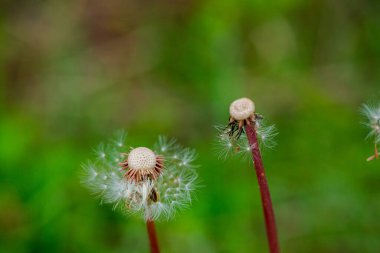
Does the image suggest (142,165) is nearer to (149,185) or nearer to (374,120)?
(149,185)

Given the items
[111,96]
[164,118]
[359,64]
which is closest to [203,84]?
[164,118]

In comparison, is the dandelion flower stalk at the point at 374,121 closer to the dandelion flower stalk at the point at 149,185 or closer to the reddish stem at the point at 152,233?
the dandelion flower stalk at the point at 149,185

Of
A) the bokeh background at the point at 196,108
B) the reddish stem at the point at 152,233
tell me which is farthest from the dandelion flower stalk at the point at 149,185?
the bokeh background at the point at 196,108

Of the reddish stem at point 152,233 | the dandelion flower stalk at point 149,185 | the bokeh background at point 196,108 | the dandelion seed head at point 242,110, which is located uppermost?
the bokeh background at point 196,108

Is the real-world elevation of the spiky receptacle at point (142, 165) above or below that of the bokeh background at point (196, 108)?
below

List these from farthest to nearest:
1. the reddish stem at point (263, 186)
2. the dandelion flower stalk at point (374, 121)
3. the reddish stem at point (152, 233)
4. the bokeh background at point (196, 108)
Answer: the bokeh background at point (196, 108) < the dandelion flower stalk at point (374, 121) < the reddish stem at point (152, 233) < the reddish stem at point (263, 186)

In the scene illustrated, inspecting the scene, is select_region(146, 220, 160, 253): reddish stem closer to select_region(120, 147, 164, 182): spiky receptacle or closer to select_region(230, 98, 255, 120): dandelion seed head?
select_region(120, 147, 164, 182): spiky receptacle
